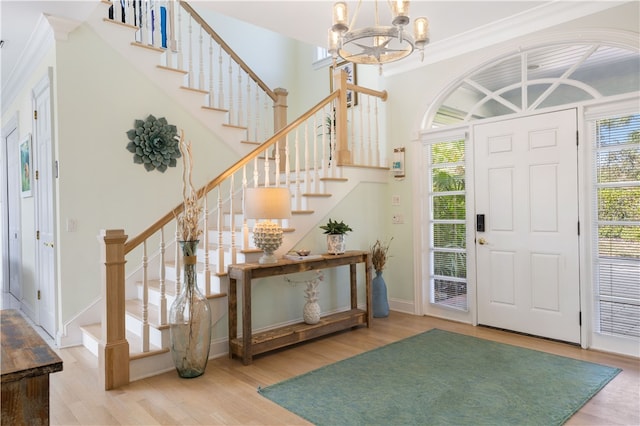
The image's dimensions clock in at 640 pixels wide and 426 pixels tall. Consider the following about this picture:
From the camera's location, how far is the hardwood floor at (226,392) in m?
2.44

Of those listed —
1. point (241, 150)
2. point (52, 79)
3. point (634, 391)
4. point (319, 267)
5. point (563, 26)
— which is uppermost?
point (563, 26)

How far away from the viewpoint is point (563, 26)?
3699 millimetres

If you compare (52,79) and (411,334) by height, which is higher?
(52,79)

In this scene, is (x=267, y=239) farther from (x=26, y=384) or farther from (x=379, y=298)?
(x=26, y=384)

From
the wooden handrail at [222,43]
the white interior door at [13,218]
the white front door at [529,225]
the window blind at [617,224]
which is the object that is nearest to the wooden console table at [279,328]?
the white front door at [529,225]

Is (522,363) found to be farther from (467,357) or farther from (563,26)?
(563,26)

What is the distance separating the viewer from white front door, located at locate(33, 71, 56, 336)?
3906 mm

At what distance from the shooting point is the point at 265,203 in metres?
3.39

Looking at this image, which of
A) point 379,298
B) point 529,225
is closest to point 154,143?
point 379,298

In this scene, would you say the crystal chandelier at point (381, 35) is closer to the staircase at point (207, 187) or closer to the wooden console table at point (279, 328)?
the staircase at point (207, 187)

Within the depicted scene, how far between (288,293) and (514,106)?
2791mm

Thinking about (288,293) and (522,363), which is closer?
(522,363)

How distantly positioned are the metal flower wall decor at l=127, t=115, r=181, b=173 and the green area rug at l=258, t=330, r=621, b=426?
2.57 metres

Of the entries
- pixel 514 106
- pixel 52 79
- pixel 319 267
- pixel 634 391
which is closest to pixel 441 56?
pixel 514 106
